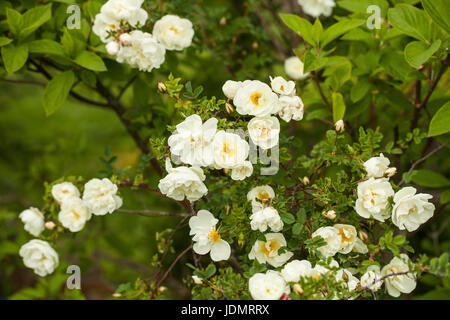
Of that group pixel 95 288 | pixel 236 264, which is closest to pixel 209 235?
pixel 236 264

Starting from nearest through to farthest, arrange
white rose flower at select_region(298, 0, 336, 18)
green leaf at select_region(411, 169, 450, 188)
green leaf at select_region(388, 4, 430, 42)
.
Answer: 1. green leaf at select_region(388, 4, 430, 42)
2. green leaf at select_region(411, 169, 450, 188)
3. white rose flower at select_region(298, 0, 336, 18)

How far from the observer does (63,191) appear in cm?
175

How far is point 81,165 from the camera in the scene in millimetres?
3150

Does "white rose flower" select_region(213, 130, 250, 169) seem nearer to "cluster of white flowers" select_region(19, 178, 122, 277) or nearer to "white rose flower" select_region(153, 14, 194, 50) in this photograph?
"cluster of white flowers" select_region(19, 178, 122, 277)

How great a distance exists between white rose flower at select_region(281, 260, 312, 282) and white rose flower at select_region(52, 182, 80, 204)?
2.81 ft

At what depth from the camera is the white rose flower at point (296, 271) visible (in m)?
1.31

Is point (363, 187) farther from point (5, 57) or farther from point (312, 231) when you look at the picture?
point (5, 57)

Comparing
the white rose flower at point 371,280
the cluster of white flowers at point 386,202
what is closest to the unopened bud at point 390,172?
the cluster of white flowers at point 386,202

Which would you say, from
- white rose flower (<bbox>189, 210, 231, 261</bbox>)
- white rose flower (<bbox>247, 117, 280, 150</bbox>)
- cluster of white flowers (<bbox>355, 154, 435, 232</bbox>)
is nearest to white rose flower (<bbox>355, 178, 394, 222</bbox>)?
cluster of white flowers (<bbox>355, 154, 435, 232</bbox>)

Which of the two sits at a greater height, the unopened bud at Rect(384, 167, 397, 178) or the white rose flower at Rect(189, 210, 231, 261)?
the unopened bud at Rect(384, 167, 397, 178)

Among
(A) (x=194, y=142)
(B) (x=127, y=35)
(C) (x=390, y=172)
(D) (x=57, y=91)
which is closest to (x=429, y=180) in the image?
(C) (x=390, y=172)

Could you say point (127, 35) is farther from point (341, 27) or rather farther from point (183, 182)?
point (341, 27)

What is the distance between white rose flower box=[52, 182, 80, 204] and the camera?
1.74 m
